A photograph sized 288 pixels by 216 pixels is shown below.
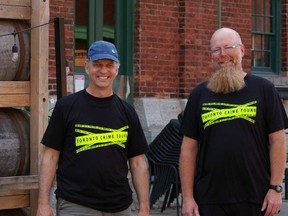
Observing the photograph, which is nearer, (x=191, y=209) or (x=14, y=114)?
(x=191, y=209)

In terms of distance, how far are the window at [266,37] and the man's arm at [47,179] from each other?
9679 mm

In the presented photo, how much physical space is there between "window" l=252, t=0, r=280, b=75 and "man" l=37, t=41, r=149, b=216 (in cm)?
956

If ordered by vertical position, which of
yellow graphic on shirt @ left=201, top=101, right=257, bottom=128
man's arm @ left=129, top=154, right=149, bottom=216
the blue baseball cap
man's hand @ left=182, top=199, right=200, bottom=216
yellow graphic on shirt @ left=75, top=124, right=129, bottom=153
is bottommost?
man's hand @ left=182, top=199, right=200, bottom=216

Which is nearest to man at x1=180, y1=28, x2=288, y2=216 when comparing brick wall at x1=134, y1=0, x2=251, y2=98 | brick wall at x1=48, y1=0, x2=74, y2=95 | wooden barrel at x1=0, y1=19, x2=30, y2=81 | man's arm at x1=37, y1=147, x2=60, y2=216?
man's arm at x1=37, y1=147, x2=60, y2=216

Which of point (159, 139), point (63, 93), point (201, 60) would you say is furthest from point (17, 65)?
point (201, 60)

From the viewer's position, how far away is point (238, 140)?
499 cm

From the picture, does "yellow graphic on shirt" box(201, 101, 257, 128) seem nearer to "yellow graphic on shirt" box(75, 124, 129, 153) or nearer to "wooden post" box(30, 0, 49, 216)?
"yellow graphic on shirt" box(75, 124, 129, 153)

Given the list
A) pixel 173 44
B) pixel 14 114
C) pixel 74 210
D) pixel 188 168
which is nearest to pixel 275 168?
pixel 188 168

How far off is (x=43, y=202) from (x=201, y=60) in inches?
327

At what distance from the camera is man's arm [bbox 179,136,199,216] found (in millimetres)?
5152

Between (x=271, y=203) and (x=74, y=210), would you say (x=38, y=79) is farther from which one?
(x=271, y=203)

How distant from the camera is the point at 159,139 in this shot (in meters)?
9.53

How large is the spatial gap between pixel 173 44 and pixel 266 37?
2.56 m

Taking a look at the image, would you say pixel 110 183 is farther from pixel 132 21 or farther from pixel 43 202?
pixel 132 21
